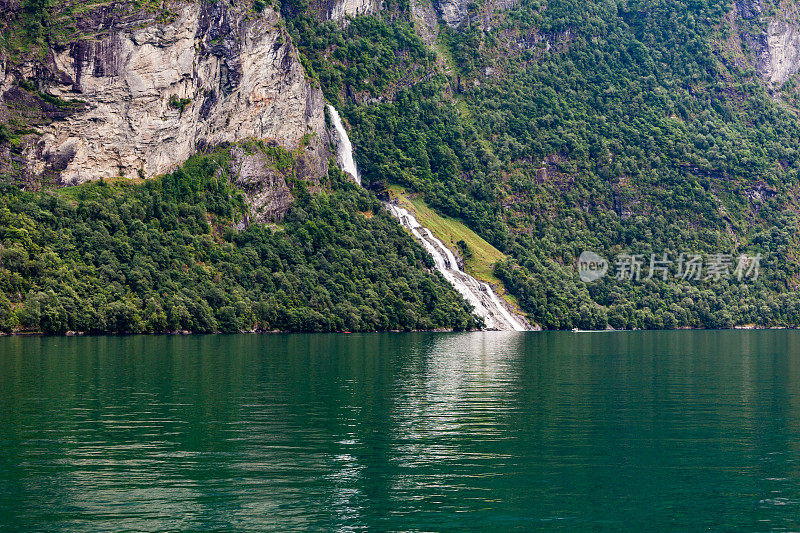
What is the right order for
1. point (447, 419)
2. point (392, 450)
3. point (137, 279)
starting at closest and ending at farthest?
point (392, 450) → point (447, 419) → point (137, 279)

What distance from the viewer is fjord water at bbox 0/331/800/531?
30250 millimetres

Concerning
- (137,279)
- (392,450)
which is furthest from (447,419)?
(137,279)

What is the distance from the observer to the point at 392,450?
41.2 meters

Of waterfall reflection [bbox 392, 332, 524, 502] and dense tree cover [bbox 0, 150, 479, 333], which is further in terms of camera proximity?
dense tree cover [bbox 0, 150, 479, 333]

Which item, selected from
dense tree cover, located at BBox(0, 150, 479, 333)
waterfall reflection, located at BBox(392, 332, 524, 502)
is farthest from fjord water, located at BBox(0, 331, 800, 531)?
dense tree cover, located at BBox(0, 150, 479, 333)

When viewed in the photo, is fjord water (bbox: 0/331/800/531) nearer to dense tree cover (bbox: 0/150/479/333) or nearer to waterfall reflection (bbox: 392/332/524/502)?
waterfall reflection (bbox: 392/332/524/502)

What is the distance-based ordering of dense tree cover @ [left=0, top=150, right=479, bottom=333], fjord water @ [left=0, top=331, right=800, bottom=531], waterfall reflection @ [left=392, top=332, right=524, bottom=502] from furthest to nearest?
dense tree cover @ [left=0, top=150, right=479, bottom=333] < waterfall reflection @ [left=392, top=332, right=524, bottom=502] < fjord water @ [left=0, top=331, right=800, bottom=531]

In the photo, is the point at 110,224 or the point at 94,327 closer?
the point at 94,327

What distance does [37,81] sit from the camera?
198 metres

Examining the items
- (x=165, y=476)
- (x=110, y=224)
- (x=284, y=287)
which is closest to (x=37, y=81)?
(x=110, y=224)

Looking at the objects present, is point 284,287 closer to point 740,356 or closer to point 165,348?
point 165,348

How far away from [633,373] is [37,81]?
542 feet

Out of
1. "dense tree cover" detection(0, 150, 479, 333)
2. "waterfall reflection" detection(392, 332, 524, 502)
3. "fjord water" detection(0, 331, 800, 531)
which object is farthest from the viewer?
"dense tree cover" detection(0, 150, 479, 333)

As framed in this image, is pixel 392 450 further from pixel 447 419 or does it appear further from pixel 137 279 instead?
pixel 137 279
